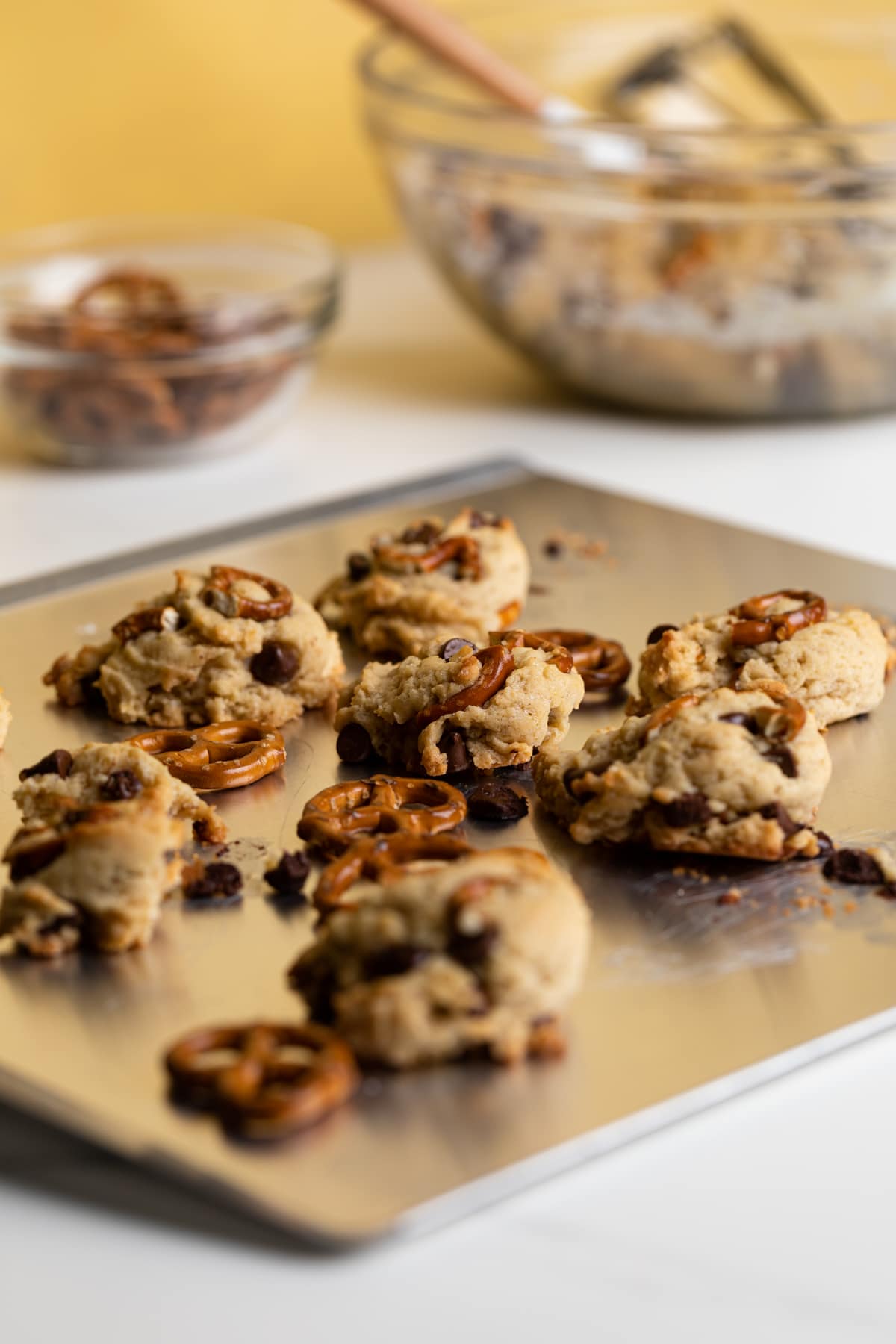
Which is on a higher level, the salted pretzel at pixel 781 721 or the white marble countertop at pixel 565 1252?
the salted pretzel at pixel 781 721

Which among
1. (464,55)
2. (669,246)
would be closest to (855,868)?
(669,246)

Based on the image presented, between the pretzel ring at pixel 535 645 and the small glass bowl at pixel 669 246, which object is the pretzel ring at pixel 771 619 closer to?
the pretzel ring at pixel 535 645

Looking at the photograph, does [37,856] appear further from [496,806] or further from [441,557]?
[441,557]

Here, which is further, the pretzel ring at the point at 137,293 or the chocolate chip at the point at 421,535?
the pretzel ring at the point at 137,293

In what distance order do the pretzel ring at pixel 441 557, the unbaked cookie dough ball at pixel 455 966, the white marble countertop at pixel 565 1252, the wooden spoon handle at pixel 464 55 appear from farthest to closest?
the wooden spoon handle at pixel 464 55 < the pretzel ring at pixel 441 557 < the unbaked cookie dough ball at pixel 455 966 < the white marble countertop at pixel 565 1252

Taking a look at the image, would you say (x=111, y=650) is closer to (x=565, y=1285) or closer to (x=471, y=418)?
(x=565, y=1285)

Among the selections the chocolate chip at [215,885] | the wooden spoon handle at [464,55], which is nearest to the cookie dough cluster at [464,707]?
the chocolate chip at [215,885]
